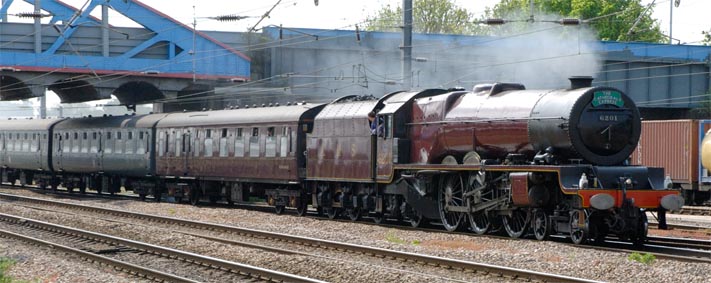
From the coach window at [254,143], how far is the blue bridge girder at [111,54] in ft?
46.0

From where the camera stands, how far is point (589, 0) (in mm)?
72625

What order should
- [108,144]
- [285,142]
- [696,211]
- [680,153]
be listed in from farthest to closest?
[108,144], [680,153], [696,211], [285,142]

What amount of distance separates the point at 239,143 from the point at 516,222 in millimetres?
12537

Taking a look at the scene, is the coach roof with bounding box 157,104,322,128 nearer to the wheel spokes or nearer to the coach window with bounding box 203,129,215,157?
the coach window with bounding box 203,129,215,157

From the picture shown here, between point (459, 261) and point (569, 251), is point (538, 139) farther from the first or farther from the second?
point (459, 261)

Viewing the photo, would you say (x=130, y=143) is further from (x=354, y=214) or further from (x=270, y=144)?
(x=354, y=214)

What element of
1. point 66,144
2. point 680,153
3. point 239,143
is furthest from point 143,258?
point 66,144

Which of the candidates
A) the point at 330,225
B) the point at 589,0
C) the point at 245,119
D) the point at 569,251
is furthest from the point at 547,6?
the point at 569,251

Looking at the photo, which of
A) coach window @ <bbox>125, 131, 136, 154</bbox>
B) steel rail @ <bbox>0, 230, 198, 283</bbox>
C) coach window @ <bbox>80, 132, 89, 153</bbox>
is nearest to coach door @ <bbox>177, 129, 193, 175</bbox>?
coach window @ <bbox>125, 131, 136, 154</bbox>

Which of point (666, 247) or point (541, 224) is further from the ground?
point (541, 224)

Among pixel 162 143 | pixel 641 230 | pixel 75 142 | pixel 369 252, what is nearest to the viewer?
pixel 369 252

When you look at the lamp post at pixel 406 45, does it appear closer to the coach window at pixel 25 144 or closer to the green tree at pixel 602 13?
the coach window at pixel 25 144

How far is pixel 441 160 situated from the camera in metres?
22.3

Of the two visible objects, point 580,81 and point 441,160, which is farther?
point 441,160
